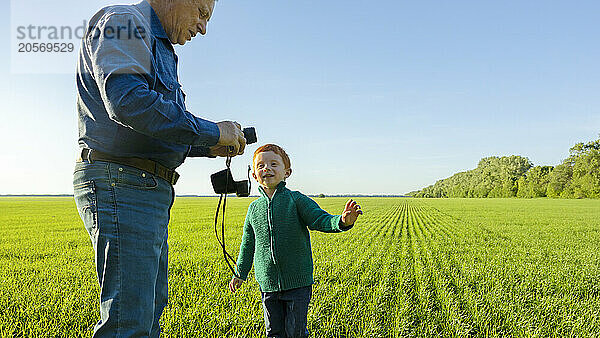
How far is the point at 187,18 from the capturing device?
2.12 metres

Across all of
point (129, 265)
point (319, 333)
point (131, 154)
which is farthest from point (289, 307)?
point (131, 154)

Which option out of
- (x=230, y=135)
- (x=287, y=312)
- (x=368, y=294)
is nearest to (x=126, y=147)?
(x=230, y=135)

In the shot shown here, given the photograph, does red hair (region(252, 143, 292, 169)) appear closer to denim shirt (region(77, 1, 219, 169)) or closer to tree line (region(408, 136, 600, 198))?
denim shirt (region(77, 1, 219, 169))

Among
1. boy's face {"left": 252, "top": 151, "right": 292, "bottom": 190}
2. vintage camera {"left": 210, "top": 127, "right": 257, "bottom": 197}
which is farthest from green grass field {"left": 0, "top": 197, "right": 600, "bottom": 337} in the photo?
vintage camera {"left": 210, "top": 127, "right": 257, "bottom": 197}

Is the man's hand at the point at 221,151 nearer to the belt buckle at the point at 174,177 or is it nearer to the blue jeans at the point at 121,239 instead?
the belt buckle at the point at 174,177

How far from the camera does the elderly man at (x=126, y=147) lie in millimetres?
1623

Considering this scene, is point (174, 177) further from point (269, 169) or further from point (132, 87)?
point (269, 169)

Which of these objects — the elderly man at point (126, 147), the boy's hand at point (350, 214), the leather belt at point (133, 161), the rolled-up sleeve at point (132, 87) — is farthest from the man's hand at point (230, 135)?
the boy's hand at point (350, 214)

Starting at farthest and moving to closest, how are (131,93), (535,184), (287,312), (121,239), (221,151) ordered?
(535,184) → (287,312) → (221,151) → (121,239) → (131,93)

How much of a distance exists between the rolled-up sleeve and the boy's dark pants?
1.50m

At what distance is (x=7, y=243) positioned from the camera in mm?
11367

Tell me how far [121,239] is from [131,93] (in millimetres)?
640

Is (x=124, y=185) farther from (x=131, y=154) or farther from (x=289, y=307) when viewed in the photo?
(x=289, y=307)

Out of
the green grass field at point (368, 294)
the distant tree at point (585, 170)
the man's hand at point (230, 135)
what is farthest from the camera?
the distant tree at point (585, 170)
